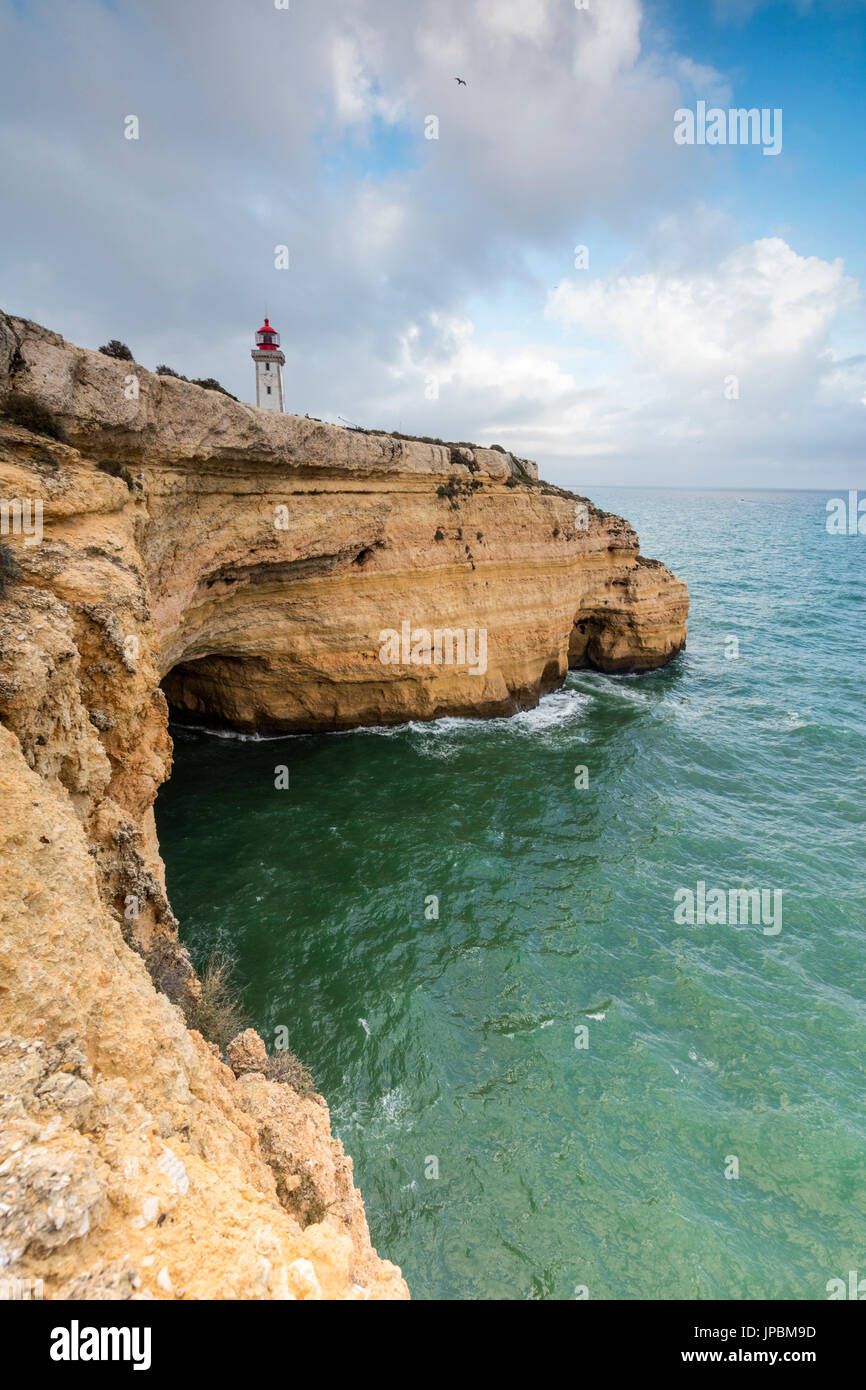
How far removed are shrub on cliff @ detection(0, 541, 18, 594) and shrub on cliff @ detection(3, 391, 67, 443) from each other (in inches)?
156

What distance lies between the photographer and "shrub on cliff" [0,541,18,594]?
6.87 m

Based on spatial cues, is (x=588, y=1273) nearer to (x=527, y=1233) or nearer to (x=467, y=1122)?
(x=527, y=1233)

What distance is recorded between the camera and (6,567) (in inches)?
273

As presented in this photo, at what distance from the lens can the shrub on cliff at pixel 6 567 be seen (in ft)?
22.5

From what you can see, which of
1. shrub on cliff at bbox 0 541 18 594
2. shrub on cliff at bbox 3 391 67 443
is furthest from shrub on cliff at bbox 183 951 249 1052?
shrub on cliff at bbox 3 391 67 443

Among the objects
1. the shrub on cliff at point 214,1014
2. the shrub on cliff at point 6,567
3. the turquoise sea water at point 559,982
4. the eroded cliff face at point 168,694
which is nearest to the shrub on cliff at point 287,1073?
the eroded cliff face at point 168,694

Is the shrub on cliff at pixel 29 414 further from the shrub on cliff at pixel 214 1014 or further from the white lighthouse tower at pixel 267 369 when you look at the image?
the white lighthouse tower at pixel 267 369

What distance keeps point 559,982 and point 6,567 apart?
1169 cm

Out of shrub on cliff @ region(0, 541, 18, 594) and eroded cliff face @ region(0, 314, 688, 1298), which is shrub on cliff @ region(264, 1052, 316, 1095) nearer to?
eroded cliff face @ region(0, 314, 688, 1298)

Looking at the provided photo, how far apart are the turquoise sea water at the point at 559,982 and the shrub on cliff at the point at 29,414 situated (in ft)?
32.2

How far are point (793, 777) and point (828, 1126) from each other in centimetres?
1314

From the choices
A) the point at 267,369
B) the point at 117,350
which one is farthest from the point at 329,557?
the point at 267,369

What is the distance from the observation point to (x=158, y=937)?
777cm

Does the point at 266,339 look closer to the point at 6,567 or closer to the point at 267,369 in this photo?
the point at 267,369
